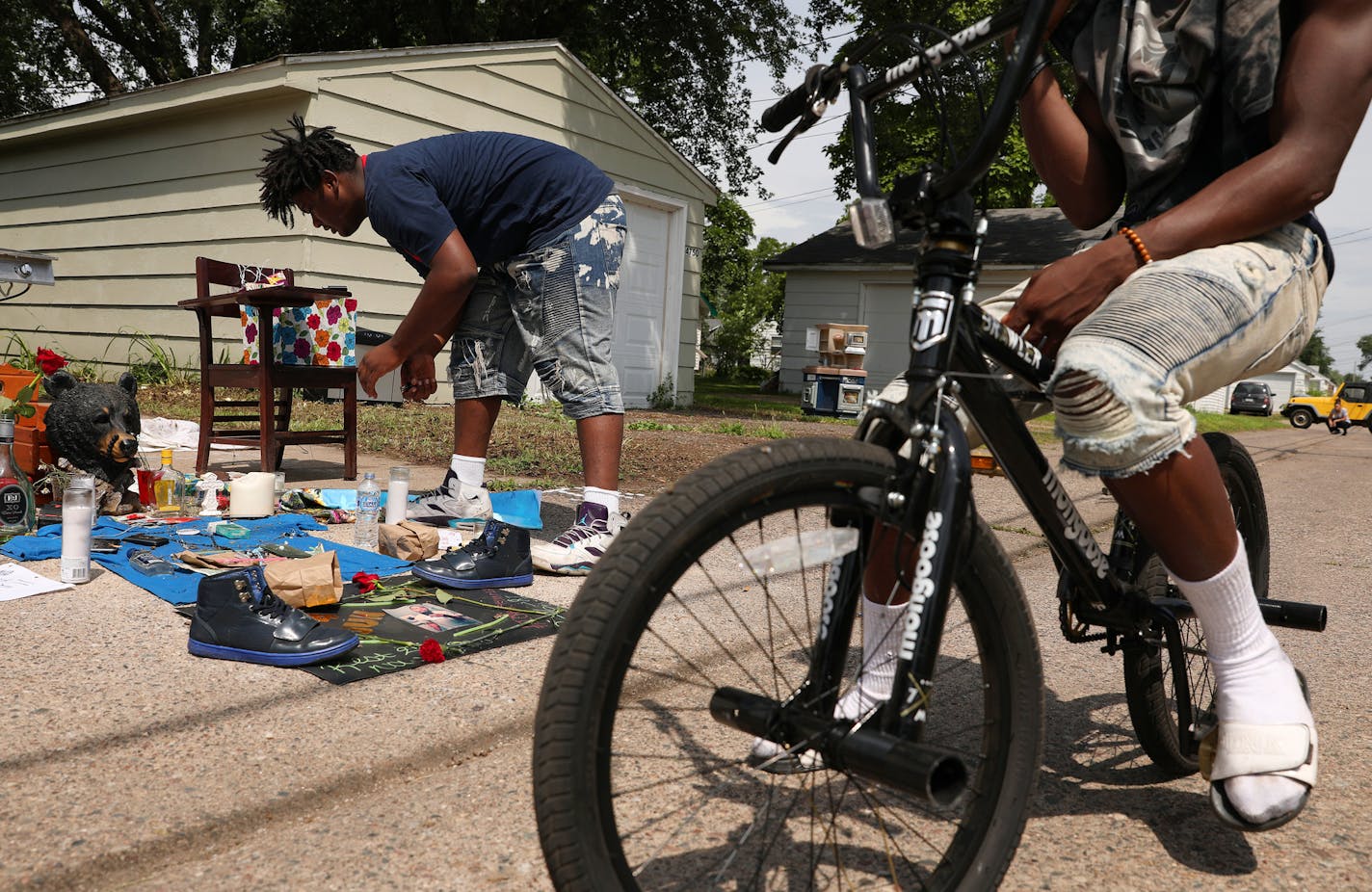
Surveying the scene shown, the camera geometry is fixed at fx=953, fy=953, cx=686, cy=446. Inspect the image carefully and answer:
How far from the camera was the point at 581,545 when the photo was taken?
131 inches

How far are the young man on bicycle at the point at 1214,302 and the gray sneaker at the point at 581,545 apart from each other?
1863 mm

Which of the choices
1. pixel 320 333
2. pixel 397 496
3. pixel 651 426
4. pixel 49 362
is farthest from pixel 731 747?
pixel 651 426

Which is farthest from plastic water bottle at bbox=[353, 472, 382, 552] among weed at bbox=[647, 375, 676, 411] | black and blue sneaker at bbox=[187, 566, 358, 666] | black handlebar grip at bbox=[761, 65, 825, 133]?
weed at bbox=[647, 375, 676, 411]

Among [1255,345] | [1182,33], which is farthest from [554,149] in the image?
[1255,345]

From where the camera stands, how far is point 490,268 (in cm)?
372

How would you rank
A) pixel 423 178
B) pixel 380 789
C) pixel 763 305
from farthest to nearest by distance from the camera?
pixel 763 305 < pixel 423 178 < pixel 380 789

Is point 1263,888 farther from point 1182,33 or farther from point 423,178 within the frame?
point 423,178

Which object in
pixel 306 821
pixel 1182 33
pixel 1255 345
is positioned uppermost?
pixel 1182 33

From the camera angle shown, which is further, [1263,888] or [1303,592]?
[1303,592]

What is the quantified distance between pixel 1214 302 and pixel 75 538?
2947 mm

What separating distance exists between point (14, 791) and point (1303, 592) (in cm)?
422

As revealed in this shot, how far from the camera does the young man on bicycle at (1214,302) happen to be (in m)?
1.40

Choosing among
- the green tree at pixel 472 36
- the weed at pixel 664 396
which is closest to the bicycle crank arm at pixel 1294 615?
the weed at pixel 664 396

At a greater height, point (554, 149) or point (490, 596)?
point (554, 149)
